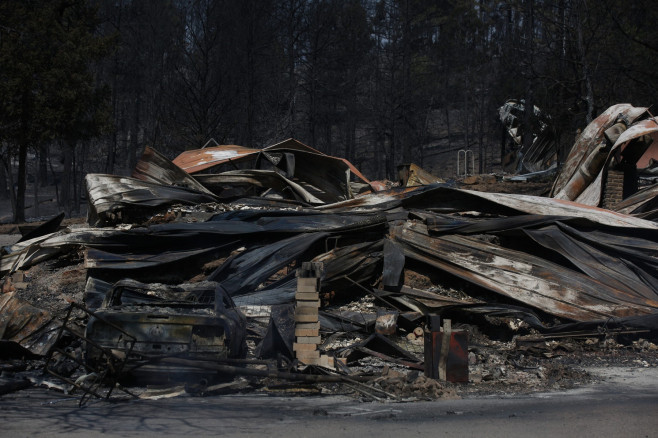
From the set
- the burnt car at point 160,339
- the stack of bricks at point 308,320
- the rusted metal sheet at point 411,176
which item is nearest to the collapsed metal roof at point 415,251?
the stack of bricks at point 308,320

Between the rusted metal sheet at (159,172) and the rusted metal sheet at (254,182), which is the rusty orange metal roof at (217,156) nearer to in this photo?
the rusted metal sheet at (159,172)

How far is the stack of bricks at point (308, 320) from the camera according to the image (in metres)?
7.16

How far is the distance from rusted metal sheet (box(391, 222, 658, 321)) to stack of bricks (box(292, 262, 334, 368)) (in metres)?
3.21

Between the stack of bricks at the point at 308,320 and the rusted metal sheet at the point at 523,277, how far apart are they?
3207 mm

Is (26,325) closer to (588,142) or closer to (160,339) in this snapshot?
(160,339)

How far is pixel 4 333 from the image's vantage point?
25.9 feet

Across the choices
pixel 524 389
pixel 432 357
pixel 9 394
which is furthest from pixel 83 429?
pixel 524 389

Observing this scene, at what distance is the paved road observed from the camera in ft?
15.9

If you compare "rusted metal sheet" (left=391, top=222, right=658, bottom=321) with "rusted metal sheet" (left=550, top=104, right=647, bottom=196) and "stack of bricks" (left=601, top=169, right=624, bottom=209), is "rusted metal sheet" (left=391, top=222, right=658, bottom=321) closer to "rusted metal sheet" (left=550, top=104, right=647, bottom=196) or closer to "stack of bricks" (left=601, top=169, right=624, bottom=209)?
"stack of bricks" (left=601, top=169, right=624, bottom=209)

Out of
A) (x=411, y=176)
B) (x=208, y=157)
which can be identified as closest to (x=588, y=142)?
(x=411, y=176)

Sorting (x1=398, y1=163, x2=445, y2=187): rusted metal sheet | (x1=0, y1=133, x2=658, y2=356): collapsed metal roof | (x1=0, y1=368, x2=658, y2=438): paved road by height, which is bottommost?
(x1=0, y1=368, x2=658, y2=438): paved road

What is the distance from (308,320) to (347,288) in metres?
2.91

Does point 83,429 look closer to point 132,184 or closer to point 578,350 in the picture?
point 578,350

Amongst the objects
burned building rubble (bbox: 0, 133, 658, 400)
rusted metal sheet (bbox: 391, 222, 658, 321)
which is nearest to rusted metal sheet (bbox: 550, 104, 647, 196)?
burned building rubble (bbox: 0, 133, 658, 400)
